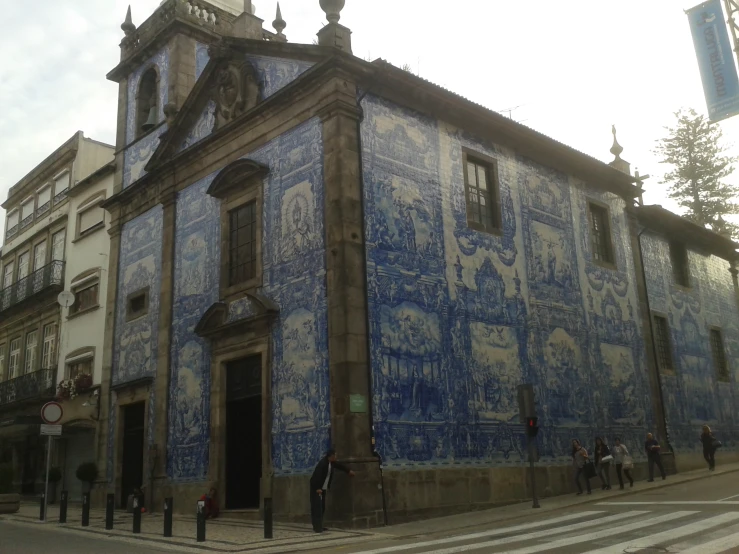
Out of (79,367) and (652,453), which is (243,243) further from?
(652,453)

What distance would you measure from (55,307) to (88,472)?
24.3ft

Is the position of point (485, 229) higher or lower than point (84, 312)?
higher

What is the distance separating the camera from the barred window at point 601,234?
68.9 feet

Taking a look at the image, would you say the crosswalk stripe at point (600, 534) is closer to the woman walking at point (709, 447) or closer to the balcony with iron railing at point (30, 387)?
the woman walking at point (709, 447)

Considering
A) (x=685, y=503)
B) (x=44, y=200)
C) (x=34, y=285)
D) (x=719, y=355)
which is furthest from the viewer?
(x=44, y=200)

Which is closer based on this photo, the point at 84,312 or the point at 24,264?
the point at 84,312

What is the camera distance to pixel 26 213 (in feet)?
97.4

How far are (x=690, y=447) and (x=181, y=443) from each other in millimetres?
14132

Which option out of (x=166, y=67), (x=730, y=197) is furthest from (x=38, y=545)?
(x=730, y=197)

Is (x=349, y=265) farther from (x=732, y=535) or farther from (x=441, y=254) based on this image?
(x=732, y=535)

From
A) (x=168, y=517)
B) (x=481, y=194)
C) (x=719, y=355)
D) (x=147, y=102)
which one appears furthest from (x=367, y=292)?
(x=719, y=355)

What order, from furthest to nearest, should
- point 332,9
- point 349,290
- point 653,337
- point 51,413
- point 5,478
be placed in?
point 653,337 < point 5,478 < point 332,9 < point 51,413 < point 349,290

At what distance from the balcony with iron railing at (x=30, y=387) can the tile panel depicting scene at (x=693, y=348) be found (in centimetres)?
1823

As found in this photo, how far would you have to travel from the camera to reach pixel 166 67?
21.5 meters
